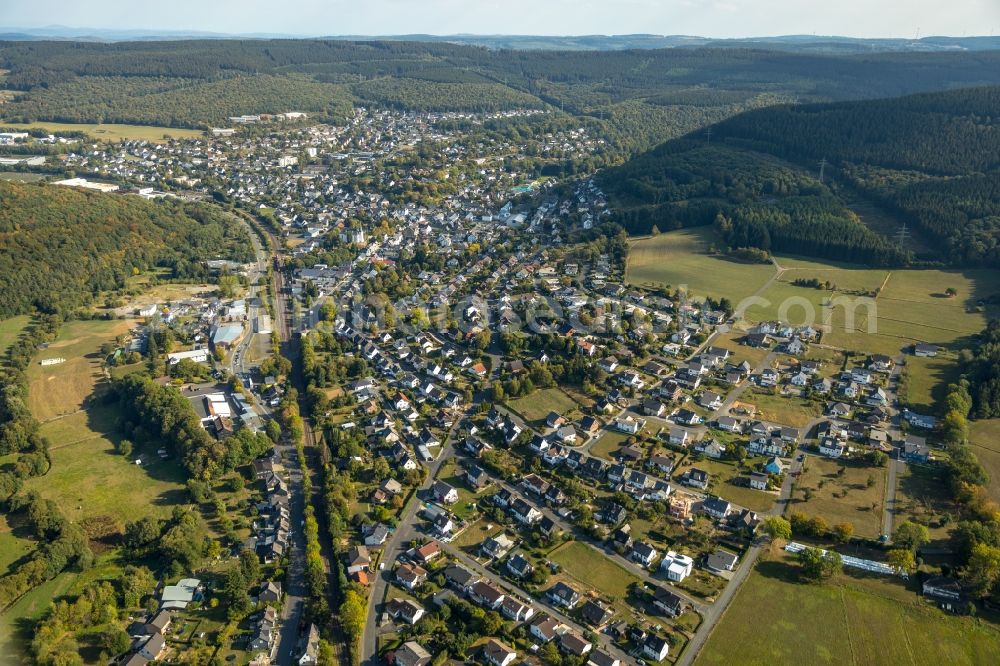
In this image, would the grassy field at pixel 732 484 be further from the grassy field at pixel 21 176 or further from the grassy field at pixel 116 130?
the grassy field at pixel 116 130

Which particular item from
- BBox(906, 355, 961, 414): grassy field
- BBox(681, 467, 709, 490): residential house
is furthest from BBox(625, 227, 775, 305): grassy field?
BBox(681, 467, 709, 490): residential house

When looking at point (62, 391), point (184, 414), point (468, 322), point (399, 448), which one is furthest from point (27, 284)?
point (399, 448)

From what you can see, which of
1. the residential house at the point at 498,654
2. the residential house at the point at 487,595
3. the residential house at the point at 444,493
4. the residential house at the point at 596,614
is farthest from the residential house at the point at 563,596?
the residential house at the point at 444,493

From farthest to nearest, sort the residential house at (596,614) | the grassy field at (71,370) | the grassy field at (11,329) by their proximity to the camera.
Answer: the grassy field at (11,329) → the grassy field at (71,370) → the residential house at (596,614)

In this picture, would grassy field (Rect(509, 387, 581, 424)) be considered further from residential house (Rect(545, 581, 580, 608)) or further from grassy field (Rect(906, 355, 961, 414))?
grassy field (Rect(906, 355, 961, 414))

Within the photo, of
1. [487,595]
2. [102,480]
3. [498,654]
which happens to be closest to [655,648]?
[498,654]

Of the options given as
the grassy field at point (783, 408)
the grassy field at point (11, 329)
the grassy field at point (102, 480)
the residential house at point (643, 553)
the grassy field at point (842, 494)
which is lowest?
the grassy field at point (102, 480)

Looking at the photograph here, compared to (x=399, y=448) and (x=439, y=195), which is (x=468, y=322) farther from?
(x=439, y=195)
